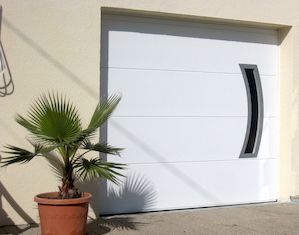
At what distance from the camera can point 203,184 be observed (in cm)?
759

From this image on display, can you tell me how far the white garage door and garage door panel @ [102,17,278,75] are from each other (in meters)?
0.01

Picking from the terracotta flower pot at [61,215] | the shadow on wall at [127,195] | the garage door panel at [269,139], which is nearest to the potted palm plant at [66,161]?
the terracotta flower pot at [61,215]

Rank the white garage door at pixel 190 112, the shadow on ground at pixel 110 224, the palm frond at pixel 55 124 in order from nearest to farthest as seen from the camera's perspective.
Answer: the palm frond at pixel 55 124, the shadow on ground at pixel 110 224, the white garage door at pixel 190 112

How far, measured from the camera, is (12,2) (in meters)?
6.22

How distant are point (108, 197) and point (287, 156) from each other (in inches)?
110

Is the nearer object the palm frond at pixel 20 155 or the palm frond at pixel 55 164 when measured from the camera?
the palm frond at pixel 20 155

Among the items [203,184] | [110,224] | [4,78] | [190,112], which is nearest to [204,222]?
[203,184]

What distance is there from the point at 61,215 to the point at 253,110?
12.1 feet

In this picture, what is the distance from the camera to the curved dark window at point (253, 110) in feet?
26.0

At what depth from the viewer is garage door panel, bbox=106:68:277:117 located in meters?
7.08

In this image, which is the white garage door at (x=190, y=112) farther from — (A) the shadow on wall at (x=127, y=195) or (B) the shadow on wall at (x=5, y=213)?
(B) the shadow on wall at (x=5, y=213)

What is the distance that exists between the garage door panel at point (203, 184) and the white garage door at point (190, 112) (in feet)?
0.05

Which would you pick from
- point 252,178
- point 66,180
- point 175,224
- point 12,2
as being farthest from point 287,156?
point 12,2

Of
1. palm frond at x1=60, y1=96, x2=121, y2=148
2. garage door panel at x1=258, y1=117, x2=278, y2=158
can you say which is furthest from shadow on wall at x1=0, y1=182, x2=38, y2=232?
garage door panel at x1=258, y1=117, x2=278, y2=158
